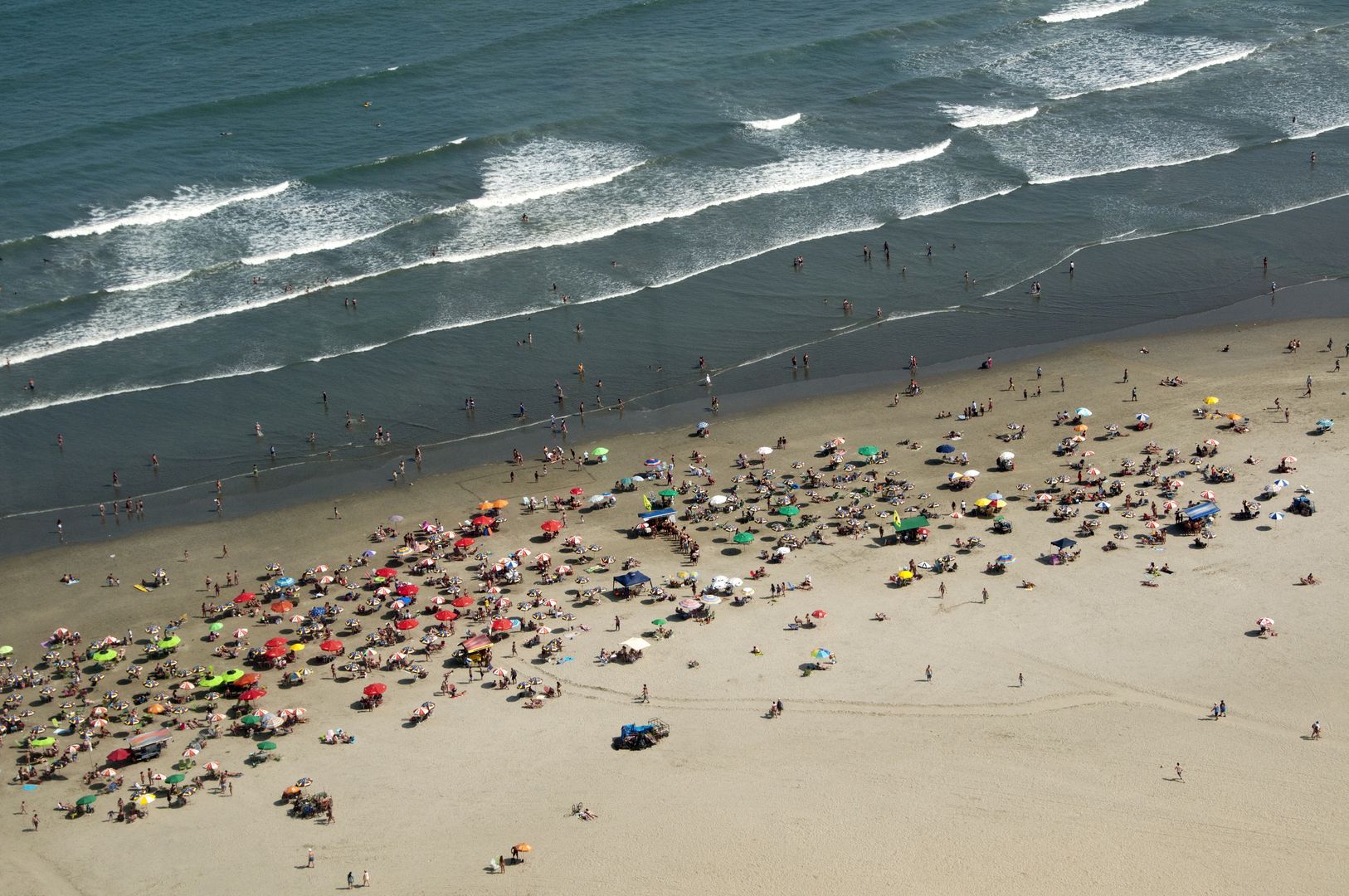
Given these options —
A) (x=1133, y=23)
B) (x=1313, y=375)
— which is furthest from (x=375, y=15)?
(x=1313, y=375)

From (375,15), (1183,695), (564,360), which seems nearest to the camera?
(1183,695)

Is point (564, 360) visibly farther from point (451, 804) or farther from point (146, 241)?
point (451, 804)

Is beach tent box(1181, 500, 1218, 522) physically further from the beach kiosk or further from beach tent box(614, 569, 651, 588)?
beach tent box(614, 569, 651, 588)

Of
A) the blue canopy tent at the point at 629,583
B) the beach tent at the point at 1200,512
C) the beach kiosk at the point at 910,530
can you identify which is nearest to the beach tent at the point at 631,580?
the blue canopy tent at the point at 629,583

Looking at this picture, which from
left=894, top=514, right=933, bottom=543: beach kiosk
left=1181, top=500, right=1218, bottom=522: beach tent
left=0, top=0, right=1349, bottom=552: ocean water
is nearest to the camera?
left=1181, top=500, right=1218, bottom=522: beach tent

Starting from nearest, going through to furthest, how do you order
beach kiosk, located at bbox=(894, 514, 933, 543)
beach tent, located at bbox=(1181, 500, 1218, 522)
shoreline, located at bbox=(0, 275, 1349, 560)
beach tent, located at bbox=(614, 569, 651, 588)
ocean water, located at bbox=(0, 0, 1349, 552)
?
beach tent, located at bbox=(614, 569, 651, 588) < beach tent, located at bbox=(1181, 500, 1218, 522) < beach kiosk, located at bbox=(894, 514, 933, 543) < shoreline, located at bbox=(0, 275, 1349, 560) < ocean water, located at bbox=(0, 0, 1349, 552)

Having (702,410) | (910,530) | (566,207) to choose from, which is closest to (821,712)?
(910,530)

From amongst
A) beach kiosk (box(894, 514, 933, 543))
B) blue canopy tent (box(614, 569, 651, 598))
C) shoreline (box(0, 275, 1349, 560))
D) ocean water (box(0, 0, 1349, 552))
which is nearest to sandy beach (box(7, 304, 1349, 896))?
beach kiosk (box(894, 514, 933, 543))
